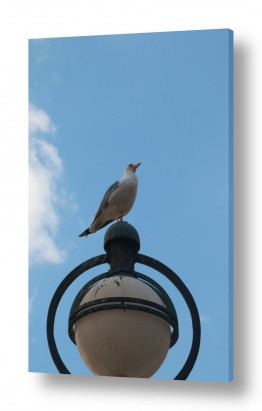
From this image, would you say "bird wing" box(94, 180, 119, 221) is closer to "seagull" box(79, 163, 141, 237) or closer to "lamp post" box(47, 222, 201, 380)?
"seagull" box(79, 163, 141, 237)

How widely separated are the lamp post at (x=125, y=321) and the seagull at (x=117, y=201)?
1.44 feet

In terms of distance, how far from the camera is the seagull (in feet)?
23.7

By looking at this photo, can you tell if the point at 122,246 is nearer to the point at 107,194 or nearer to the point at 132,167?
the point at 107,194

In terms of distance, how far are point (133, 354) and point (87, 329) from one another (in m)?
0.33

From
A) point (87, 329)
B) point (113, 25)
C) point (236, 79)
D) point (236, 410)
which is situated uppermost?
point (113, 25)

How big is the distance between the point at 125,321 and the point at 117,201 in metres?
1.10

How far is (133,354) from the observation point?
646cm

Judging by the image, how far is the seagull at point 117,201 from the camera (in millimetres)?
7223

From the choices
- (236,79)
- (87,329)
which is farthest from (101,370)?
(236,79)

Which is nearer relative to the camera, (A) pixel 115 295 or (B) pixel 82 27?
(A) pixel 115 295

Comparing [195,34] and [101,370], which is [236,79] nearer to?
[195,34]

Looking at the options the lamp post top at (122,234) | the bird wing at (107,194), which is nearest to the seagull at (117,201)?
the bird wing at (107,194)

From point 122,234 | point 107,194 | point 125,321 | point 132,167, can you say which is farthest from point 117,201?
point 125,321

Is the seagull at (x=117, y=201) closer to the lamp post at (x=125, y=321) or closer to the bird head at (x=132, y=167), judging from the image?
the bird head at (x=132, y=167)
